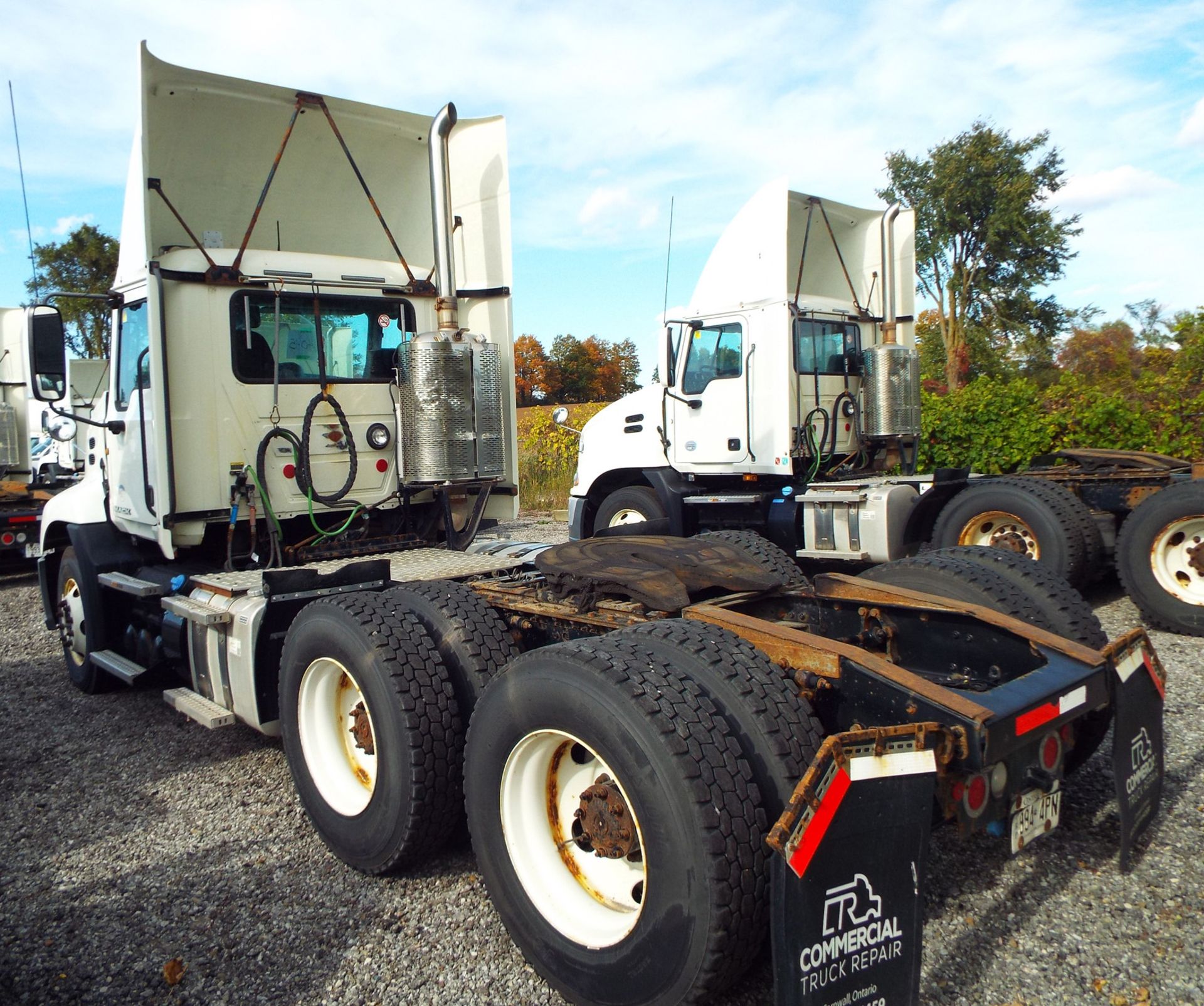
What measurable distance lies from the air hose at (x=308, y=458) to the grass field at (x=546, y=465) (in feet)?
39.4

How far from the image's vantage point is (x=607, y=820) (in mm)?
2562

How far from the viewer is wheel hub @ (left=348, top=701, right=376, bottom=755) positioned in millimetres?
3680

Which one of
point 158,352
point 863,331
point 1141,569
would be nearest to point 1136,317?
point 863,331

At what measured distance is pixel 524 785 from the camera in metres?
2.84

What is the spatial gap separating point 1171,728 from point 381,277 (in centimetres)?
502

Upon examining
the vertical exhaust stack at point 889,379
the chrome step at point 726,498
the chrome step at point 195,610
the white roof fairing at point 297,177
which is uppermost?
the white roof fairing at point 297,177

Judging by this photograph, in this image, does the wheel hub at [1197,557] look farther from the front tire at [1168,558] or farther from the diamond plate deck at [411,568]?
the diamond plate deck at [411,568]

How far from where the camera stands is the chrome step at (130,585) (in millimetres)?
5262

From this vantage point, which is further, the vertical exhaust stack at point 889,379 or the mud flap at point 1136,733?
the vertical exhaust stack at point 889,379

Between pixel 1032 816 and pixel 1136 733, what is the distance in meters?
0.60

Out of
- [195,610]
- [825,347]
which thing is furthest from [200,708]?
[825,347]

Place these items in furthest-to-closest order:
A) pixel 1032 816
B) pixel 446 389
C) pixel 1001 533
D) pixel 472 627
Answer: pixel 1001 533, pixel 446 389, pixel 472 627, pixel 1032 816

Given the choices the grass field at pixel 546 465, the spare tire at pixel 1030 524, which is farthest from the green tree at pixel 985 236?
the spare tire at pixel 1030 524

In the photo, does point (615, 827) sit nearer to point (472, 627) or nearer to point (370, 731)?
point (472, 627)
